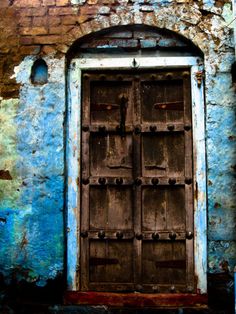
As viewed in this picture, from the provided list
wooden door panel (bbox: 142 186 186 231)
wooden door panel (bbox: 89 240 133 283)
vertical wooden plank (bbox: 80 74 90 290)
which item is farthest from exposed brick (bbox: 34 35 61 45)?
wooden door panel (bbox: 89 240 133 283)

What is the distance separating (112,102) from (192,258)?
133cm

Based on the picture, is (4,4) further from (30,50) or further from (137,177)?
(137,177)

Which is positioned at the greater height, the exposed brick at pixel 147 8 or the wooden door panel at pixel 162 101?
the exposed brick at pixel 147 8

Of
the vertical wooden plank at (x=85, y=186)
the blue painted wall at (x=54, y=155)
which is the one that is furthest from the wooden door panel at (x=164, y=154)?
the vertical wooden plank at (x=85, y=186)

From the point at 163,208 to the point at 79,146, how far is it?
0.79m

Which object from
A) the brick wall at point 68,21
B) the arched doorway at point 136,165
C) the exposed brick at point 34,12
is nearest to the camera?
the arched doorway at point 136,165

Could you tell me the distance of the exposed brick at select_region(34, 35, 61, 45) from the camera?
398 centimetres

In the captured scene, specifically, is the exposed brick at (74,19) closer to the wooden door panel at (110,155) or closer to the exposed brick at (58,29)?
the exposed brick at (58,29)

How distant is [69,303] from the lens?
12.5ft

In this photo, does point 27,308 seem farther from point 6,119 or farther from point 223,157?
point 223,157

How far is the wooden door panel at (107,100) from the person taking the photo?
4.00 metres

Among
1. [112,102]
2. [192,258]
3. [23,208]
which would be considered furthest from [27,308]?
[112,102]

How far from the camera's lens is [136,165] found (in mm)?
3918

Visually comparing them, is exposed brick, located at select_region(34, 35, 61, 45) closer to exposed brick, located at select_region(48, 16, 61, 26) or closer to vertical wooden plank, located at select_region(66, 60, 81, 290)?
exposed brick, located at select_region(48, 16, 61, 26)
